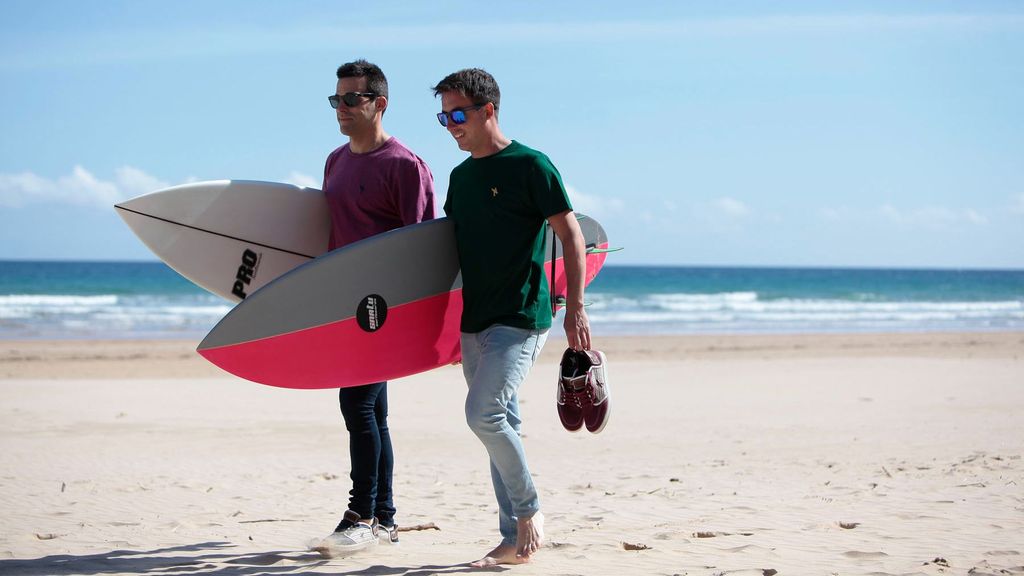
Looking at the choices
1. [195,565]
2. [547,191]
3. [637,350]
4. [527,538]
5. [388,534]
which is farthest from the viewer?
[637,350]

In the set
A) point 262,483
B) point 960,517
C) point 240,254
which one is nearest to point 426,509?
point 262,483

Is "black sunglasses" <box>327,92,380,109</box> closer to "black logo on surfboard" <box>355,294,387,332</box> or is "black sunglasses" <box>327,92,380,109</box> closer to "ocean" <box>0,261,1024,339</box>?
"black logo on surfboard" <box>355,294,387,332</box>

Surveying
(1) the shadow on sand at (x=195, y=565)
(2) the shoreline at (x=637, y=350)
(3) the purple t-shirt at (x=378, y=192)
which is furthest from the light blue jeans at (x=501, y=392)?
(2) the shoreline at (x=637, y=350)

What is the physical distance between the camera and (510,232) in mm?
3186

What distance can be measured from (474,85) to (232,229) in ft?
4.95

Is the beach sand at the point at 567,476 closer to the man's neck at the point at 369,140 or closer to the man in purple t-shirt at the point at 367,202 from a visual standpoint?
the man in purple t-shirt at the point at 367,202

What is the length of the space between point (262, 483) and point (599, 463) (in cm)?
199

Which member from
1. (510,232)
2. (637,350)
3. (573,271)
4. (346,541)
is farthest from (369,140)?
(637,350)

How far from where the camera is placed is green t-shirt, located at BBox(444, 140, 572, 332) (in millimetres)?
3133

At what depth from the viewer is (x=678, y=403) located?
8797mm

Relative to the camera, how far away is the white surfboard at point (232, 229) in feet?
13.5

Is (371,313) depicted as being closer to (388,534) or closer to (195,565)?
(388,534)

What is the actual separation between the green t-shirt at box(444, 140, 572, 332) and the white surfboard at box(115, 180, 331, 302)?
1.09m

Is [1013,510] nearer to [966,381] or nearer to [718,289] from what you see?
[966,381]
